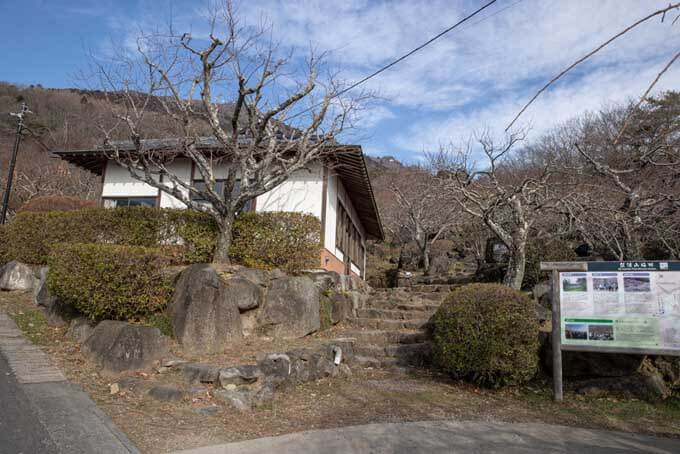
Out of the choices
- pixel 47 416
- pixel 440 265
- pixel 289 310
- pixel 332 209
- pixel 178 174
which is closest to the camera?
pixel 47 416

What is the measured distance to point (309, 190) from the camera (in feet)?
39.0

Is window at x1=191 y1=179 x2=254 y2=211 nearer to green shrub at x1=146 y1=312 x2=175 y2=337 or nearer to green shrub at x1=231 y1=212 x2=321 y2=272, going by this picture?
green shrub at x1=231 y1=212 x2=321 y2=272

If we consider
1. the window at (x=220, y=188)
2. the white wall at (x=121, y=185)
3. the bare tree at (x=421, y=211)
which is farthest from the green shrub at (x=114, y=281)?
the bare tree at (x=421, y=211)

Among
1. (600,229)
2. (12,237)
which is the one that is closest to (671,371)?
(600,229)

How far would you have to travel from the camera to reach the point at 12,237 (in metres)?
12.3

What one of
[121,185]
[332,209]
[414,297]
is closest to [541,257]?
[414,297]

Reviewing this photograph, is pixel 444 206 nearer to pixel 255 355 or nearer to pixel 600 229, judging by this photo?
pixel 600 229

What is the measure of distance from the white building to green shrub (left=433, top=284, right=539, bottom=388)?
500 cm

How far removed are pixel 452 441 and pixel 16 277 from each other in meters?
12.3

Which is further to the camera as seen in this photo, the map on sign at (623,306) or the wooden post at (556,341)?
the wooden post at (556,341)

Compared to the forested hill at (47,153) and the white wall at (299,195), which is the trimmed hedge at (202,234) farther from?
the forested hill at (47,153)

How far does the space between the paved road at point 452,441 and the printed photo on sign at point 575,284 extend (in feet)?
6.81

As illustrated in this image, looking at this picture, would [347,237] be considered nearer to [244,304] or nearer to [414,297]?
[414,297]

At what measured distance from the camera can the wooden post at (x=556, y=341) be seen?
6.29 meters
